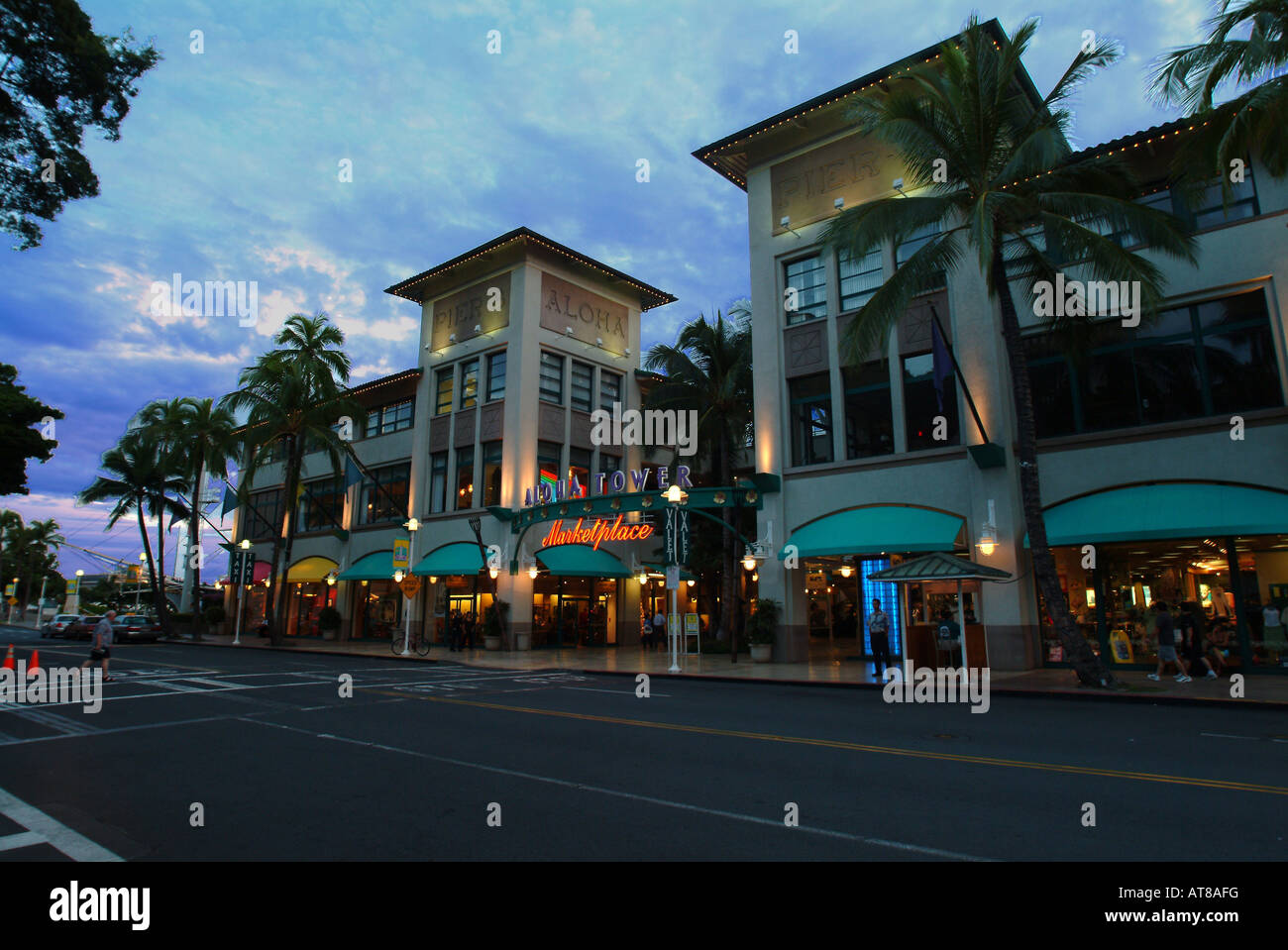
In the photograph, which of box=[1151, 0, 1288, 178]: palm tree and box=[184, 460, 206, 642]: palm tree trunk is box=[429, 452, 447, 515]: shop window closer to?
box=[184, 460, 206, 642]: palm tree trunk

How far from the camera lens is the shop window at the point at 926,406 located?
21297mm

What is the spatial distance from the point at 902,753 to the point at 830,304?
17.8 metres

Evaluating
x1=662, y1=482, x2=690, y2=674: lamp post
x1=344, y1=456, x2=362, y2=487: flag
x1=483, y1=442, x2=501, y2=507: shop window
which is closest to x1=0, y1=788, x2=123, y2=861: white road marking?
x1=662, y1=482, x2=690, y2=674: lamp post

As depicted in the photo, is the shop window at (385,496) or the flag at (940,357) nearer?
the flag at (940,357)

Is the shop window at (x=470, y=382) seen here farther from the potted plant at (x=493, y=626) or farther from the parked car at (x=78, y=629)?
the parked car at (x=78, y=629)

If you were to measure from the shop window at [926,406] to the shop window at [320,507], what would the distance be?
29725mm

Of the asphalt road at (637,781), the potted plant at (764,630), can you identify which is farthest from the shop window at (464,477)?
the asphalt road at (637,781)

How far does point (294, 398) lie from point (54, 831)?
103 ft

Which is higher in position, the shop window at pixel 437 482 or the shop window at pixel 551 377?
the shop window at pixel 551 377

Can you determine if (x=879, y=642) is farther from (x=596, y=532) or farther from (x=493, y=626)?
(x=493, y=626)

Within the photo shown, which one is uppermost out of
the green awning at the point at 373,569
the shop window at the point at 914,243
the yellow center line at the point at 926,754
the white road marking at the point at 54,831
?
the shop window at the point at 914,243

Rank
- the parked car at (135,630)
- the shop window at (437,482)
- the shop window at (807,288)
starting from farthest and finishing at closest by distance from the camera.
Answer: the parked car at (135,630)
the shop window at (437,482)
the shop window at (807,288)

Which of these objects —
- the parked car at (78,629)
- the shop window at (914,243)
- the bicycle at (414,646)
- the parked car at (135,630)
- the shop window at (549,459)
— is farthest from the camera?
the parked car at (78,629)

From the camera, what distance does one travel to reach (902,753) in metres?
9.01
